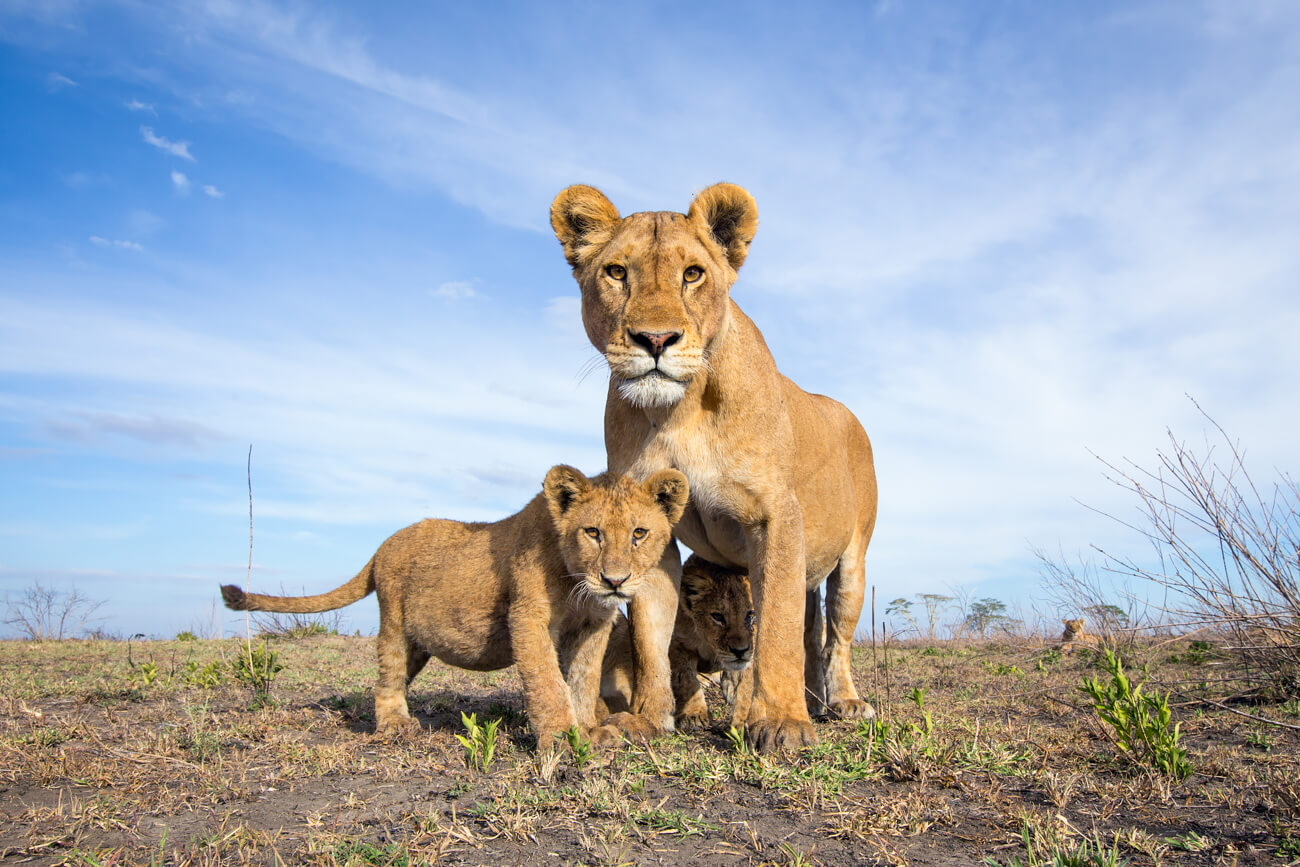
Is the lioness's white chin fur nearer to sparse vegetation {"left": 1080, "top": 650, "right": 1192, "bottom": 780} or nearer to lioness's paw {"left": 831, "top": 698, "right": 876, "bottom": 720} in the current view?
sparse vegetation {"left": 1080, "top": 650, "right": 1192, "bottom": 780}

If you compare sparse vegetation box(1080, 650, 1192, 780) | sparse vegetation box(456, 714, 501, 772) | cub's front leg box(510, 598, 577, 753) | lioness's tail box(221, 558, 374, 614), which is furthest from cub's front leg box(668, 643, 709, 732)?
sparse vegetation box(1080, 650, 1192, 780)

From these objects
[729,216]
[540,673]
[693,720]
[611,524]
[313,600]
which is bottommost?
[693,720]

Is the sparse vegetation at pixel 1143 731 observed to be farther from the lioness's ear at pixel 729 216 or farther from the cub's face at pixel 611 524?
the lioness's ear at pixel 729 216

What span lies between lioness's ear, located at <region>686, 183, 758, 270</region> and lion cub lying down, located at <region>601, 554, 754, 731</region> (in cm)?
213

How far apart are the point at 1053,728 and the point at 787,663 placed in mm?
1866

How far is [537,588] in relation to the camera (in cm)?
443

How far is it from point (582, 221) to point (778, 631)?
2.34m

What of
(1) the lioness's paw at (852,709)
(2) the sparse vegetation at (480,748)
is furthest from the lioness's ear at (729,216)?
(1) the lioness's paw at (852,709)

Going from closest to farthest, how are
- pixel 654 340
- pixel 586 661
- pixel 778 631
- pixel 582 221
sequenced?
1. pixel 654 340
2. pixel 778 631
3. pixel 586 661
4. pixel 582 221

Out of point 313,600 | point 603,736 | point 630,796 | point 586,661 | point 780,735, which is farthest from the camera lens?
point 313,600

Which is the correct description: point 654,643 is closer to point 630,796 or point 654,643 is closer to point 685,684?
point 685,684

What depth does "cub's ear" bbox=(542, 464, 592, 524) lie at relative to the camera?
14.5ft

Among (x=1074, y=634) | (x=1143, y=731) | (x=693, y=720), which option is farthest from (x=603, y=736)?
(x=1074, y=634)

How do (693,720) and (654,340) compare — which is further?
(693,720)
